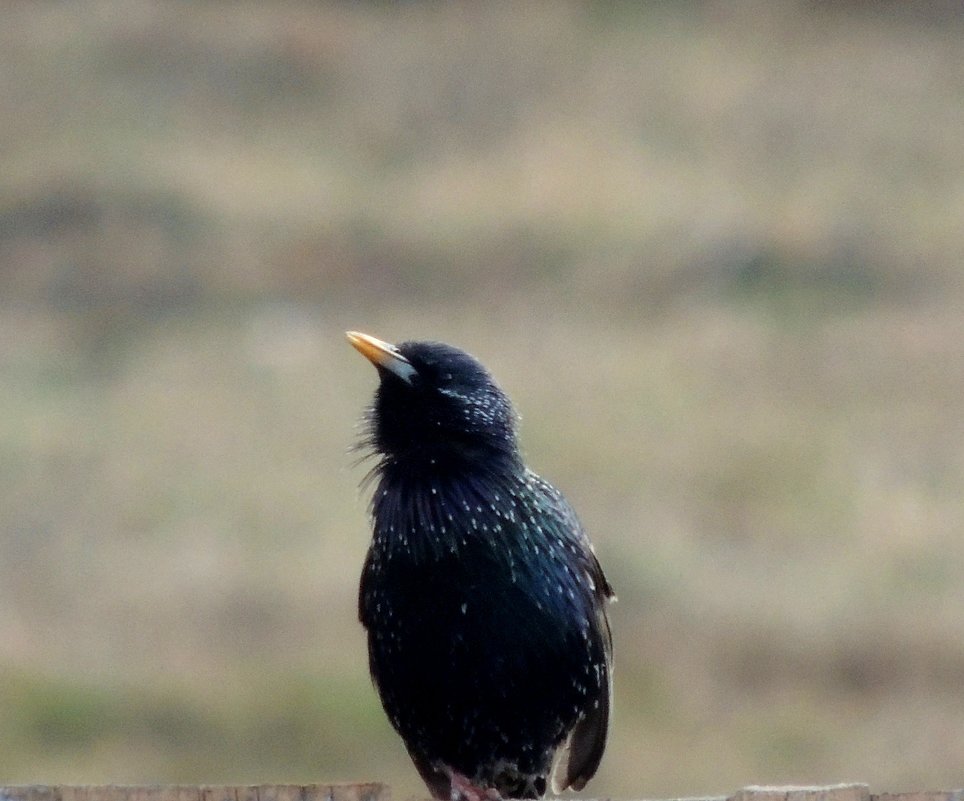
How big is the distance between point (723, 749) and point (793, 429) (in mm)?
5520

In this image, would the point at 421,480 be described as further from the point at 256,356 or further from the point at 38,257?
the point at 38,257

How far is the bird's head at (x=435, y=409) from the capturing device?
7395 mm

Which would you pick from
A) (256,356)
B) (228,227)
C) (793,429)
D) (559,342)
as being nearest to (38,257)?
(228,227)

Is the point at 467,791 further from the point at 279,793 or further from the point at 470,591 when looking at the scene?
the point at 279,793

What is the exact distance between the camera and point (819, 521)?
60.4ft

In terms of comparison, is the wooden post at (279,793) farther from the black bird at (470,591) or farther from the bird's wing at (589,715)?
the bird's wing at (589,715)

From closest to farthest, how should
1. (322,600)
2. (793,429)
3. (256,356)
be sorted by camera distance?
(322,600) < (793,429) < (256,356)

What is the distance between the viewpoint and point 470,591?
23.4 feet

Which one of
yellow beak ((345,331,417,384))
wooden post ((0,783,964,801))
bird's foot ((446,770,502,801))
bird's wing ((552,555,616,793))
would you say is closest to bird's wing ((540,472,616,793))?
bird's wing ((552,555,616,793))

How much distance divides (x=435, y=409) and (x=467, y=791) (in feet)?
3.97

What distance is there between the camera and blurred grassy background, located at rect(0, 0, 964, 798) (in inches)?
627

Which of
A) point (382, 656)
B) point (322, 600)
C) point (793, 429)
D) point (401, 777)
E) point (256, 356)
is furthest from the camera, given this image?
point (256, 356)

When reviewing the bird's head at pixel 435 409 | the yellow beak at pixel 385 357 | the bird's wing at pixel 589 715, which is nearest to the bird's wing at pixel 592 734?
the bird's wing at pixel 589 715

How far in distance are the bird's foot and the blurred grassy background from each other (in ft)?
15.6
